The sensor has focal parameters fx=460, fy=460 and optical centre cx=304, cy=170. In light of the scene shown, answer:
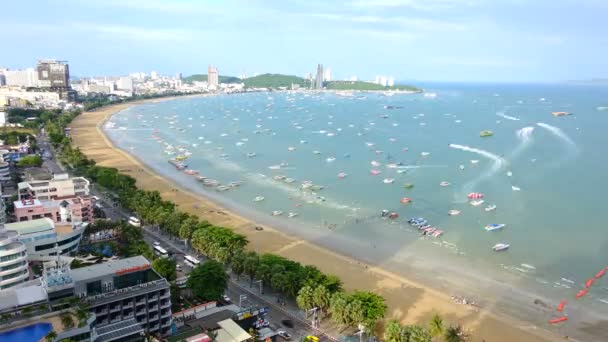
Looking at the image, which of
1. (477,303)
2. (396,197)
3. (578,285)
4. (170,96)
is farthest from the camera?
(170,96)

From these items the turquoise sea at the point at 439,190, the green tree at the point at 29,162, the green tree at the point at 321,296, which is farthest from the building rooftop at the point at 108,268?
the green tree at the point at 29,162

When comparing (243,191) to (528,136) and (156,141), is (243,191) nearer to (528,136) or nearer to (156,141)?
(156,141)

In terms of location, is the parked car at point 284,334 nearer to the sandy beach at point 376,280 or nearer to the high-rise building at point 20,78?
the sandy beach at point 376,280

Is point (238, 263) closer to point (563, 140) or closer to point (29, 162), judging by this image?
point (29, 162)

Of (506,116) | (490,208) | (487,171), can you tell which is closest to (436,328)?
(490,208)

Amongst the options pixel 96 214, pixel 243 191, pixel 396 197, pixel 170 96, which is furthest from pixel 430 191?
pixel 170 96

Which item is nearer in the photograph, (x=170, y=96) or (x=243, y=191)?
(x=243, y=191)

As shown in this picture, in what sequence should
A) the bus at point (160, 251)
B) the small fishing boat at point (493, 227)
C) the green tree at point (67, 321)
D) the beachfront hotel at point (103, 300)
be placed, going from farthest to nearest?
the small fishing boat at point (493, 227) < the bus at point (160, 251) < the beachfront hotel at point (103, 300) < the green tree at point (67, 321)
